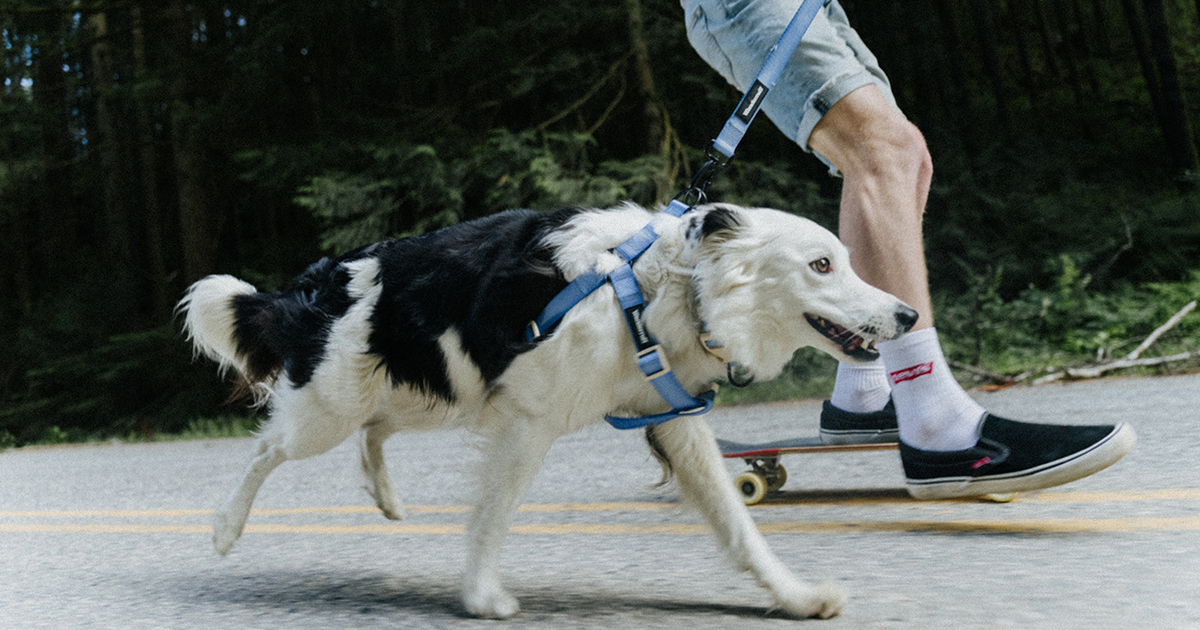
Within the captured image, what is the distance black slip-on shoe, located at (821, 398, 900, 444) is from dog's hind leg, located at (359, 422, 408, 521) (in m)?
1.62

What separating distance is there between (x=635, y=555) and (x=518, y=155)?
339 inches

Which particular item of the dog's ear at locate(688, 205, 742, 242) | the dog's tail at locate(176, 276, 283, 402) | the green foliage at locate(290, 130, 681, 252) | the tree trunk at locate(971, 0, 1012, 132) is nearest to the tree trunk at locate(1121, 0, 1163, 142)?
the tree trunk at locate(971, 0, 1012, 132)

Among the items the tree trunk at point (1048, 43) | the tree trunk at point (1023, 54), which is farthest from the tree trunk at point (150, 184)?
the tree trunk at point (1048, 43)

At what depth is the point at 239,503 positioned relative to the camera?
9.26 feet

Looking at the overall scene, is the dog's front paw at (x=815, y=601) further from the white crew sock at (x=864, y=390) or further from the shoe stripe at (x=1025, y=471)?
the white crew sock at (x=864, y=390)

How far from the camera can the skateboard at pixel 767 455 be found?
3.29 metres

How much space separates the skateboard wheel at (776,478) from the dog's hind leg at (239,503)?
1.84 meters

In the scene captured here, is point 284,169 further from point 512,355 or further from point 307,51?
point 512,355

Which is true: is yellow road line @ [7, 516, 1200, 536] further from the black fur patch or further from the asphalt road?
the black fur patch

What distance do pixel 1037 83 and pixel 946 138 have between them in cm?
904

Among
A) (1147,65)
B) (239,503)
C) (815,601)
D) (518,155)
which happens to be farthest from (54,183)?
(815,601)

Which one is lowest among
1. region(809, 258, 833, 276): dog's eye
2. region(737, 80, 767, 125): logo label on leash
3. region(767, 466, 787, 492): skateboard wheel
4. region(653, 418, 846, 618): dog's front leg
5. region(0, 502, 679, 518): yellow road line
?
region(0, 502, 679, 518): yellow road line

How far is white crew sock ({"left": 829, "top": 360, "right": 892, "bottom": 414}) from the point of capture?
3297mm

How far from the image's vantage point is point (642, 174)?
10.4 metres
